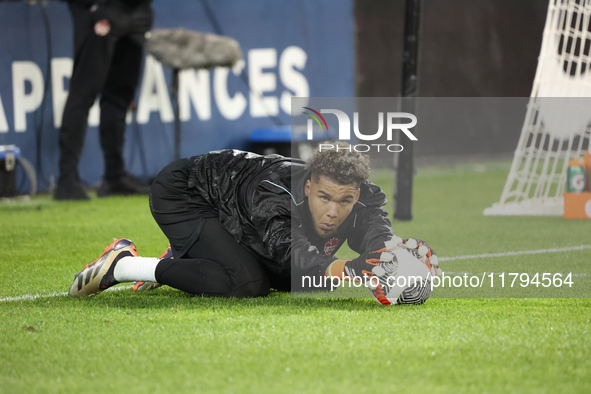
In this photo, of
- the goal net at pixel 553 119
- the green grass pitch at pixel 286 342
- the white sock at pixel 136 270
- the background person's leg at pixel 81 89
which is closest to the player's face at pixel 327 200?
Answer: the green grass pitch at pixel 286 342

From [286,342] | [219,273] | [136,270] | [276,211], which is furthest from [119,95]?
[286,342]

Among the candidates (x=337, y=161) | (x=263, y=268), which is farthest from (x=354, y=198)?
(x=263, y=268)

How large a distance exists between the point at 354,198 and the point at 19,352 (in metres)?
1.12

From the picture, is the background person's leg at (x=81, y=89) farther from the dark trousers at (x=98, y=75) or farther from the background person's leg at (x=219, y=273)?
the background person's leg at (x=219, y=273)

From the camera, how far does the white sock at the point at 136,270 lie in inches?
101

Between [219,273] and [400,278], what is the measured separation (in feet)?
2.07

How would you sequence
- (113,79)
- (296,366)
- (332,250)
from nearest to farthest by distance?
(296,366)
(332,250)
(113,79)

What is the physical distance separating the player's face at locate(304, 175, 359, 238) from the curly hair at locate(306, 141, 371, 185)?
2 cm

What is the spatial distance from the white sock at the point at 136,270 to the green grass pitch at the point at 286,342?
0.07m

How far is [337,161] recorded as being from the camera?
2.35 m

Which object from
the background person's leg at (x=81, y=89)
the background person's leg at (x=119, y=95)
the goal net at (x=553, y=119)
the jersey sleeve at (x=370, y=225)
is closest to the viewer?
the jersey sleeve at (x=370, y=225)

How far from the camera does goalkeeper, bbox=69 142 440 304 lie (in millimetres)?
2355

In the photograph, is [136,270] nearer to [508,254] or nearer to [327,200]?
[327,200]

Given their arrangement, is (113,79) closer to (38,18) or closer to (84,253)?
(38,18)
